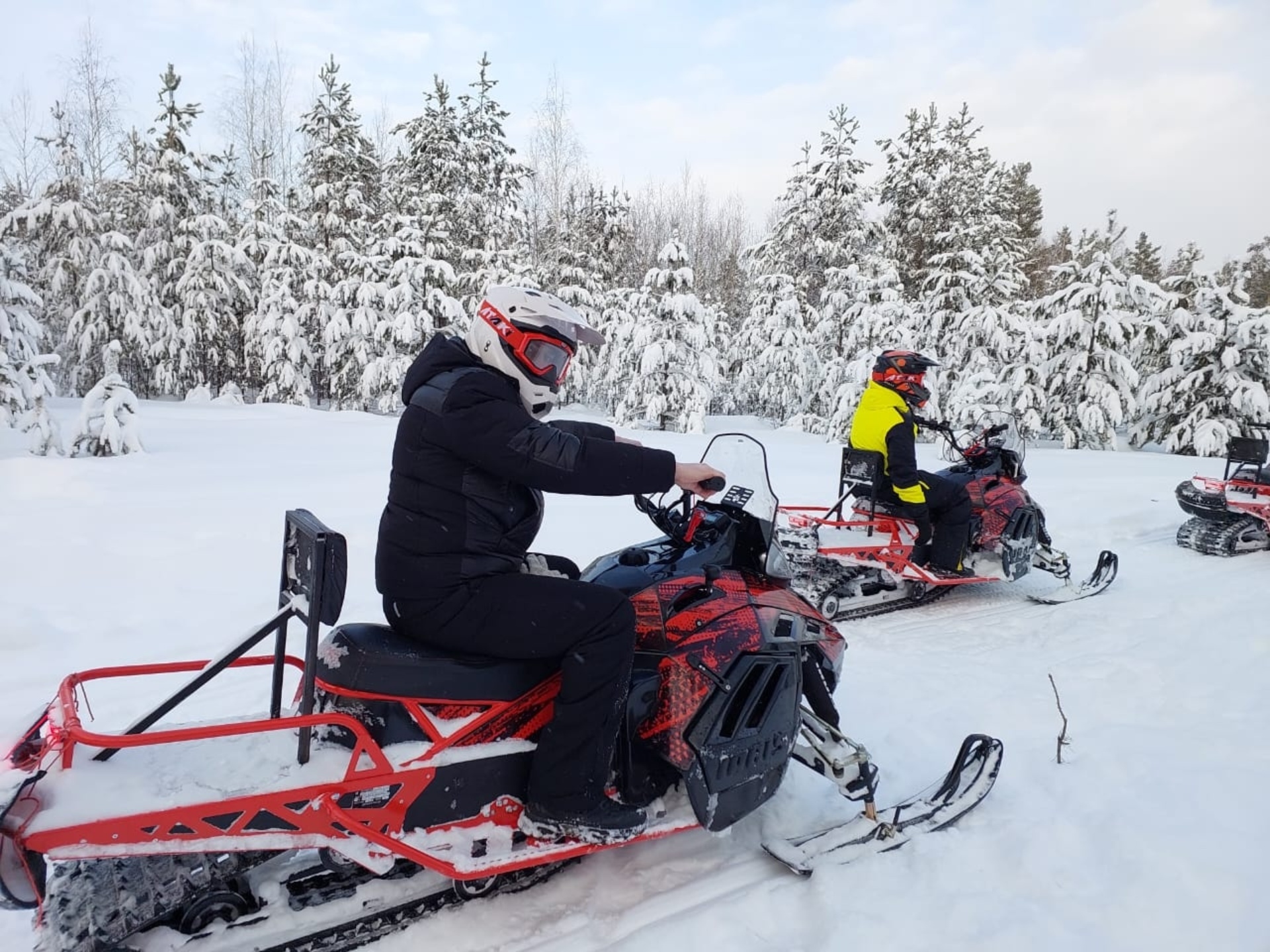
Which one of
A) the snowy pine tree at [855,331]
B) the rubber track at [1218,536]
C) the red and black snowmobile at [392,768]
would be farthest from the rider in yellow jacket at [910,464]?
the snowy pine tree at [855,331]

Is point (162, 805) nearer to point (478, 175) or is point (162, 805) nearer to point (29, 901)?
point (29, 901)

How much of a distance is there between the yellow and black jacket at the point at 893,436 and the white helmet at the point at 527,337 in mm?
3807

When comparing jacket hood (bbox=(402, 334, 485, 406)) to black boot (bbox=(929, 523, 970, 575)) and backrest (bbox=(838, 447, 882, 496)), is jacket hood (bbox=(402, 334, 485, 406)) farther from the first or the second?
black boot (bbox=(929, 523, 970, 575))

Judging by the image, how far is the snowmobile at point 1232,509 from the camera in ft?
25.5

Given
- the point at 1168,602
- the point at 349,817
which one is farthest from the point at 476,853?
the point at 1168,602

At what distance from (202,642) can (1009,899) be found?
14.7ft

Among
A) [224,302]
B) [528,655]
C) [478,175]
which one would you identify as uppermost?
[478,175]

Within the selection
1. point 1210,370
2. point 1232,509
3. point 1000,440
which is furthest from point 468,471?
point 1210,370

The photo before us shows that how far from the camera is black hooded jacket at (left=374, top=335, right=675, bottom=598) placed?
7.70 ft

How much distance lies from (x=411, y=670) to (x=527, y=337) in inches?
44.1

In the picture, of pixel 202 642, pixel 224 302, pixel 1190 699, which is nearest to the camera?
pixel 1190 699

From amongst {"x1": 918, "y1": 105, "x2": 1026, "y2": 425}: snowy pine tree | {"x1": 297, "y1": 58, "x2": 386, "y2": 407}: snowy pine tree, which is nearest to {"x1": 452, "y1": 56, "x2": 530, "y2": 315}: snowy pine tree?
{"x1": 297, "y1": 58, "x2": 386, "y2": 407}: snowy pine tree

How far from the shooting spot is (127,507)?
6.98m

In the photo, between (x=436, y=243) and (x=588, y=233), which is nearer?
(x=436, y=243)
